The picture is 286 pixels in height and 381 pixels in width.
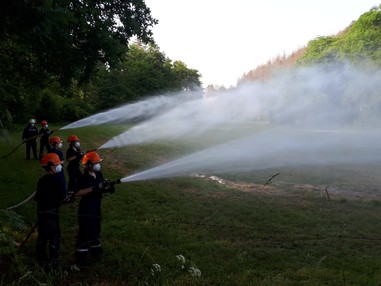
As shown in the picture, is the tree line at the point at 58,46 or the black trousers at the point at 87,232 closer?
the tree line at the point at 58,46

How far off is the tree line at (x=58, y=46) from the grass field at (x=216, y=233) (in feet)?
6.10

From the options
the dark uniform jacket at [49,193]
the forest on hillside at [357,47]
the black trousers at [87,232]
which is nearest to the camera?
the dark uniform jacket at [49,193]

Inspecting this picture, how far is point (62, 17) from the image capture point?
19.4 ft

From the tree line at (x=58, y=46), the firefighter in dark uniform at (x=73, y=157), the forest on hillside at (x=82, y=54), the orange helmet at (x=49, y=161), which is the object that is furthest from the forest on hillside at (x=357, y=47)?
the orange helmet at (x=49, y=161)

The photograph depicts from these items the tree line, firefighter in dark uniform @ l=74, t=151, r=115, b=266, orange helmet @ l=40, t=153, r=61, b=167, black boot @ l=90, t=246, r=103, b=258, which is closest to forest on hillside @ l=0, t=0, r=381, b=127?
the tree line

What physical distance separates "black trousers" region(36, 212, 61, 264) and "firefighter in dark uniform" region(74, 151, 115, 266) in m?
0.41

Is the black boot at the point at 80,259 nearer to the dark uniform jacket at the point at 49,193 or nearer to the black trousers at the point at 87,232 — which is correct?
the black trousers at the point at 87,232

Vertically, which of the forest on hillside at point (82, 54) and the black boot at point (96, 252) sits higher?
the forest on hillside at point (82, 54)

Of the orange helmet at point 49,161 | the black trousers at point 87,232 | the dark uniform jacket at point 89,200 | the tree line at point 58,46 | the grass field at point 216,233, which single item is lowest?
the grass field at point 216,233

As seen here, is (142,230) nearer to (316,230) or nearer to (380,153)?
(316,230)

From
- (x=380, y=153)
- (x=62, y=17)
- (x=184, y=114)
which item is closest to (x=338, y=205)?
(x=62, y=17)

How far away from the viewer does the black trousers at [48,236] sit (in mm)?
6504

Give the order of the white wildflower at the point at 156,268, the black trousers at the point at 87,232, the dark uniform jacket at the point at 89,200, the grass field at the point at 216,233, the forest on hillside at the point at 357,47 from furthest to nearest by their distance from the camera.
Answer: the forest on hillside at the point at 357,47, the dark uniform jacket at the point at 89,200, the black trousers at the point at 87,232, the grass field at the point at 216,233, the white wildflower at the point at 156,268

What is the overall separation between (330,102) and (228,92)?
19.1 m
